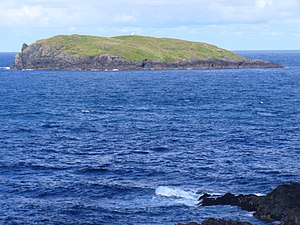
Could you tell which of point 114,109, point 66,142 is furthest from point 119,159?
point 114,109

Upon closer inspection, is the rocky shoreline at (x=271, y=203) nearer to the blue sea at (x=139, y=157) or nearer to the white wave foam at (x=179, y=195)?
the blue sea at (x=139, y=157)

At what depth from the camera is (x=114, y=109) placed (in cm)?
14075

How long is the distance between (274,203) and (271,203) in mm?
493

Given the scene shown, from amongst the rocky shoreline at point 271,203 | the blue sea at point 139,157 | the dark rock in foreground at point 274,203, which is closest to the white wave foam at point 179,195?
the blue sea at point 139,157

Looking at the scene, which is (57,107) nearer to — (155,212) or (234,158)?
(234,158)

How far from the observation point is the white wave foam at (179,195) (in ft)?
204

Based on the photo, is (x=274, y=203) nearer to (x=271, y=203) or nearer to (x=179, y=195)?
(x=271, y=203)

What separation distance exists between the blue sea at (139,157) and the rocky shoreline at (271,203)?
1.27m

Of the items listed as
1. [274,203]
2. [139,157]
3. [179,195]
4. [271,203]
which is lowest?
[179,195]

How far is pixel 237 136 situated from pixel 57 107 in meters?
62.7

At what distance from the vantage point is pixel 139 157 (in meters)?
84.6

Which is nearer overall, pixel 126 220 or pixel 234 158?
pixel 126 220

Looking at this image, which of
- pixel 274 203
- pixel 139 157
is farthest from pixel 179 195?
pixel 139 157

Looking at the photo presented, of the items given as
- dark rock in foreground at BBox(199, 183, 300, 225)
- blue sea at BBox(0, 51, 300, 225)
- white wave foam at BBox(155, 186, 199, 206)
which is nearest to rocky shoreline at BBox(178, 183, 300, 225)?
dark rock in foreground at BBox(199, 183, 300, 225)
